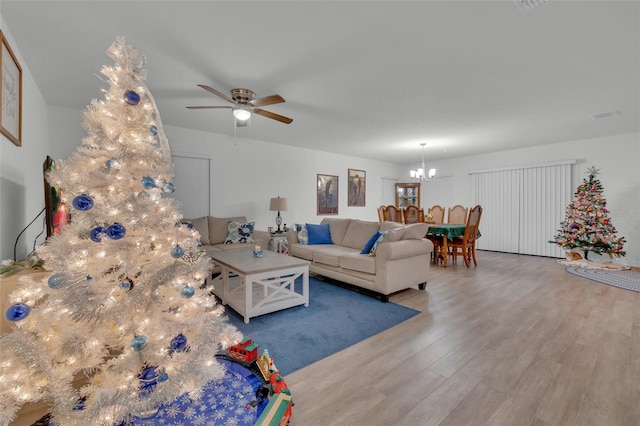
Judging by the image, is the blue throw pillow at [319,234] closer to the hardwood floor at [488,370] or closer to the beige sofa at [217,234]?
the beige sofa at [217,234]

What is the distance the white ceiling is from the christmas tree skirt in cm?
242

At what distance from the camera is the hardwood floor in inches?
56.6

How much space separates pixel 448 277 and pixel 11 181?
193 inches

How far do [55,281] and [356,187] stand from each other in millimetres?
6557

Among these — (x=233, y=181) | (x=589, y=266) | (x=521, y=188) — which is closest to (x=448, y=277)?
(x=589, y=266)

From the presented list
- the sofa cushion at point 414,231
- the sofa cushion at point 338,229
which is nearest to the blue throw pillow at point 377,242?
the sofa cushion at point 414,231

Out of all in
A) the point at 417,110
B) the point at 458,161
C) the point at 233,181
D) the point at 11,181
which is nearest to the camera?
the point at 11,181

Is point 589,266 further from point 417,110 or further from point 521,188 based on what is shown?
point 417,110

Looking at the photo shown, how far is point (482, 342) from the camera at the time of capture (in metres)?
2.17

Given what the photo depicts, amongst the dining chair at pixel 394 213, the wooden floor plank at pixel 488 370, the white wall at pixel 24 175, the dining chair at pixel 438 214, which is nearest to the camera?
the wooden floor plank at pixel 488 370

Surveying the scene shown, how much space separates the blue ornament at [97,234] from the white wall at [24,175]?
118 centimetres

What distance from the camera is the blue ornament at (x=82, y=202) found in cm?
112

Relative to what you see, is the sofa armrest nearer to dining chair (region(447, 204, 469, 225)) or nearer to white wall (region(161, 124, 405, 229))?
dining chair (region(447, 204, 469, 225))

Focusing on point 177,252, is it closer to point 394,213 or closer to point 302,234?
point 302,234
